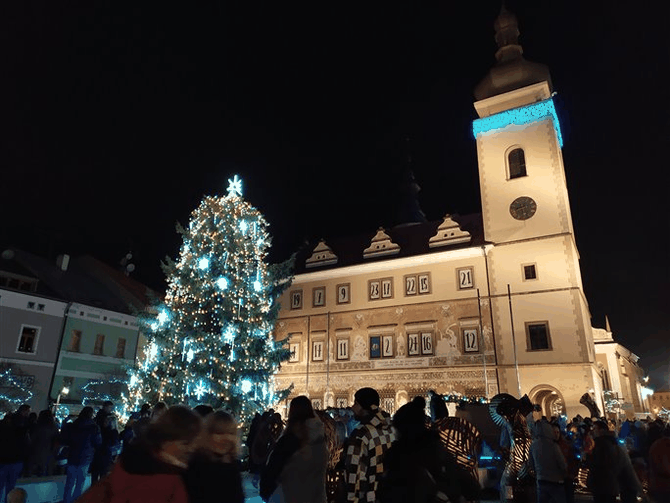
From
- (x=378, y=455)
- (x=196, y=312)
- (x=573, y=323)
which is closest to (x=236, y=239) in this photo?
(x=196, y=312)

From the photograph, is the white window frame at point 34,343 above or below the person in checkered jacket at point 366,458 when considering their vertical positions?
above

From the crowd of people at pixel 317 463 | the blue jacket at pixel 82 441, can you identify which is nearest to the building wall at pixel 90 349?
the blue jacket at pixel 82 441

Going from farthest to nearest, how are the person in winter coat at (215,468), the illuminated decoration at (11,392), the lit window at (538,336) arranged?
1. the lit window at (538,336)
2. the illuminated decoration at (11,392)
3. the person in winter coat at (215,468)

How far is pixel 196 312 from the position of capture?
47.3ft

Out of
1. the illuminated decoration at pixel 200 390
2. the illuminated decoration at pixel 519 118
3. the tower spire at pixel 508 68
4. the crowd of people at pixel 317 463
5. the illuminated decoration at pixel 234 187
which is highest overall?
the tower spire at pixel 508 68

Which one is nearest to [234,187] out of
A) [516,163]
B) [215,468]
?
[215,468]

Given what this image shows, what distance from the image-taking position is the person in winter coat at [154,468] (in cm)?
238

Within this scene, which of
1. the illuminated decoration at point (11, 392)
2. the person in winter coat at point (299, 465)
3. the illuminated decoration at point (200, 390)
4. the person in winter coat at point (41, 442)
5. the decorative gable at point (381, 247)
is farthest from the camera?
the decorative gable at point (381, 247)

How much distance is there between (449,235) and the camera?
2961 cm

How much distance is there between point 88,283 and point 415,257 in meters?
21.7

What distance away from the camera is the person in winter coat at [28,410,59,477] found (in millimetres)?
9617

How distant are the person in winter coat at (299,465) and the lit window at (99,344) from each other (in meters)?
26.7

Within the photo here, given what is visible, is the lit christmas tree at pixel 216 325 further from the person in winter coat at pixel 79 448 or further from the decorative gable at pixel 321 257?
the decorative gable at pixel 321 257

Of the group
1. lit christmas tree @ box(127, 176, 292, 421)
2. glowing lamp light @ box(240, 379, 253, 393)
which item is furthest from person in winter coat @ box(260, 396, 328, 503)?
glowing lamp light @ box(240, 379, 253, 393)
